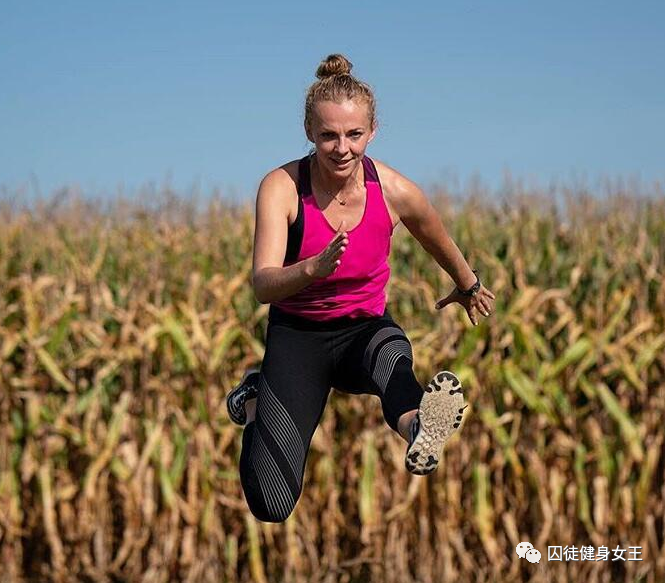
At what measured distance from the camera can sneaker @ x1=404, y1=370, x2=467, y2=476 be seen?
11.0 ft

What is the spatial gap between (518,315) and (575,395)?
623 millimetres

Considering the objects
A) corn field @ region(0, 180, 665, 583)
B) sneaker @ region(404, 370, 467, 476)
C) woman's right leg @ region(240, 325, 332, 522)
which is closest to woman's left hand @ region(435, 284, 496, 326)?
woman's right leg @ region(240, 325, 332, 522)

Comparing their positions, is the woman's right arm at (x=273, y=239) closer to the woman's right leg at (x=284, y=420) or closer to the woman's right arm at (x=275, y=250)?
the woman's right arm at (x=275, y=250)

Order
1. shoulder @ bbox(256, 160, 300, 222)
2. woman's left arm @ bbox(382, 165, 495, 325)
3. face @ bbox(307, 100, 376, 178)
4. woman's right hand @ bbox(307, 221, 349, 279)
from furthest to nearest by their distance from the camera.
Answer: woman's left arm @ bbox(382, 165, 495, 325), shoulder @ bbox(256, 160, 300, 222), face @ bbox(307, 100, 376, 178), woman's right hand @ bbox(307, 221, 349, 279)

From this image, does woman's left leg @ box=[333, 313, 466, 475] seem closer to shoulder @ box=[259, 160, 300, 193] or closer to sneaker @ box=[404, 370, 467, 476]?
sneaker @ box=[404, 370, 467, 476]

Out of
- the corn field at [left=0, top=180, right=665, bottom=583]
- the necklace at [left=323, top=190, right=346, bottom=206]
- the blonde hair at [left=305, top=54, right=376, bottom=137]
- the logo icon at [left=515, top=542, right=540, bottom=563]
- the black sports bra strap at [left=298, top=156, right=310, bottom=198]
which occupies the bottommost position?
the logo icon at [left=515, top=542, right=540, bottom=563]

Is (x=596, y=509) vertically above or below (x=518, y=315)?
below

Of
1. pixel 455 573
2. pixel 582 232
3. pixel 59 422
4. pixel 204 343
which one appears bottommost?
pixel 455 573

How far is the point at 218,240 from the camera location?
751cm

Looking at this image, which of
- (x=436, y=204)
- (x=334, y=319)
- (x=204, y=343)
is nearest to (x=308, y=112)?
(x=334, y=319)

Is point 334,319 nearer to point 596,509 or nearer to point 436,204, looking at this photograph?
point 596,509

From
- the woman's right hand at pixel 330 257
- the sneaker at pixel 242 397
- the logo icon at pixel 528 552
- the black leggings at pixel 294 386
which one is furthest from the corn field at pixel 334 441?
the woman's right hand at pixel 330 257

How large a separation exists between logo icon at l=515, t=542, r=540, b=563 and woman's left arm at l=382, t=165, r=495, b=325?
3287 millimetres

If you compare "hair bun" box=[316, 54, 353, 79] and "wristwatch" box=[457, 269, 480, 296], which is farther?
"wristwatch" box=[457, 269, 480, 296]
